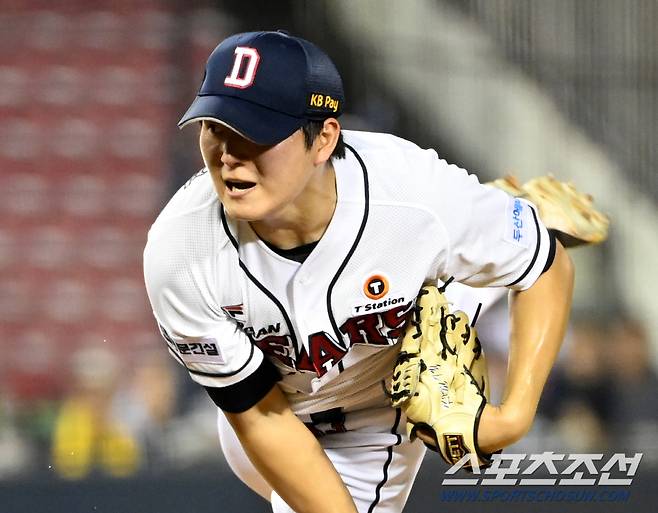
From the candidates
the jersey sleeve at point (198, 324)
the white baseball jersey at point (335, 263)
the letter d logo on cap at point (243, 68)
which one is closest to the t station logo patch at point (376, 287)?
the white baseball jersey at point (335, 263)

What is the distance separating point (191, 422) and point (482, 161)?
0.97 m

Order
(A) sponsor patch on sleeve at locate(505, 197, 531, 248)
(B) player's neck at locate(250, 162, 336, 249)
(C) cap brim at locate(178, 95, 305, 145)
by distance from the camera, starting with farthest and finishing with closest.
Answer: (A) sponsor patch on sleeve at locate(505, 197, 531, 248)
(B) player's neck at locate(250, 162, 336, 249)
(C) cap brim at locate(178, 95, 305, 145)

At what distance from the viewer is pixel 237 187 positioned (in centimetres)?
105

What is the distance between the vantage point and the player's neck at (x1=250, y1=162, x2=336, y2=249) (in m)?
1.13

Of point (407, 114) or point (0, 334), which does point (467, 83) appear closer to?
point (407, 114)

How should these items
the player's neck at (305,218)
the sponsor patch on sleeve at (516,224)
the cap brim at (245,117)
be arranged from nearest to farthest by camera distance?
the cap brim at (245,117), the player's neck at (305,218), the sponsor patch on sleeve at (516,224)

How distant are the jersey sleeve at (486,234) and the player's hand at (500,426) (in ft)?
0.51

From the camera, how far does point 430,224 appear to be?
117 centimetres

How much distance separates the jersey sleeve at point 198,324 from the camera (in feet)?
3.76

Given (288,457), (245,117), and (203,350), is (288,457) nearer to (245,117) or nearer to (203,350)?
(203,350)

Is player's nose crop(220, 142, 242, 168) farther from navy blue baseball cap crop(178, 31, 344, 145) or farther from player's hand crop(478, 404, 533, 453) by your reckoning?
player's hand crop(478, 404, 533, 453)

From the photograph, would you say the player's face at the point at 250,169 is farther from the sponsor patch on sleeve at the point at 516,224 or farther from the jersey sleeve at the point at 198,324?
the sponsor patch on sleeve at the point at 516,224

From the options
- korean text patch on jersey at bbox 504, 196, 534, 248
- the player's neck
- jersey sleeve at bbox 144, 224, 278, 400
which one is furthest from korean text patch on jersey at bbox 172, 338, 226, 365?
korean text patch on jersey at bbox 504, 196, 534, 248

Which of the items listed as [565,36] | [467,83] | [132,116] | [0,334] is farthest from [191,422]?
[565,36]
